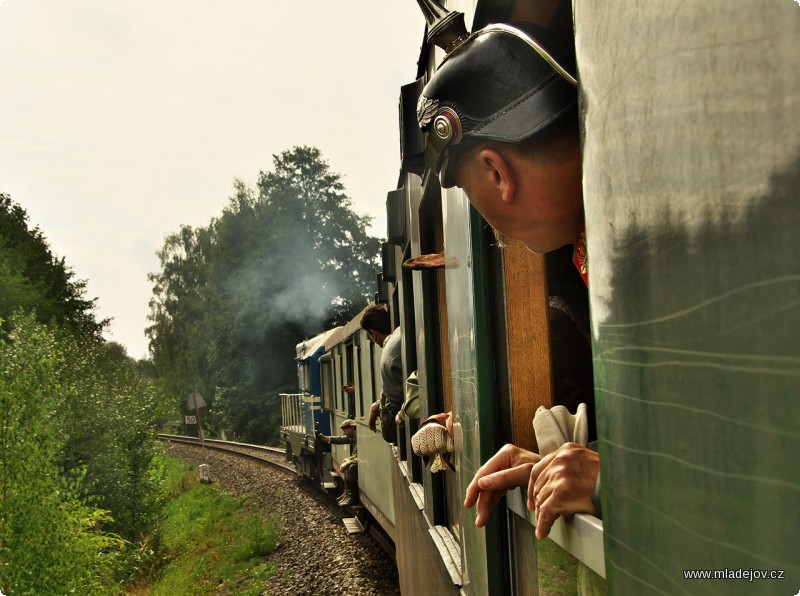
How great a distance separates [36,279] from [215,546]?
21215 millimetres

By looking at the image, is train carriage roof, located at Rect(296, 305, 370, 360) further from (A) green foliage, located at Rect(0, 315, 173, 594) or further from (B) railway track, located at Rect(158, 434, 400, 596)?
(A) green foliage, located at Rect(0, 315, 173, 594)

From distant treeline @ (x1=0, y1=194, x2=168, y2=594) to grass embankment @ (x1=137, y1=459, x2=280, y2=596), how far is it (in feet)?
2.36

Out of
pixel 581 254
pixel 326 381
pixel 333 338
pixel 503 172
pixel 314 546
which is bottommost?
pixel 314 546

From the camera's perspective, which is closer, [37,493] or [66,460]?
[37,493]

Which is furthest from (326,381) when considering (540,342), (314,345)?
(540,342)

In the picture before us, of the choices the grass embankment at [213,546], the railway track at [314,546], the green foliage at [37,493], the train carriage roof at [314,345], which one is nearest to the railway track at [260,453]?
Answer: the railway track at [314,546]

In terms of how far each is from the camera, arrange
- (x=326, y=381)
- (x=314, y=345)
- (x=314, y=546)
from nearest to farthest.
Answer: (x=314, y=546) → (x=326, y=381) → (x=314, y=345)

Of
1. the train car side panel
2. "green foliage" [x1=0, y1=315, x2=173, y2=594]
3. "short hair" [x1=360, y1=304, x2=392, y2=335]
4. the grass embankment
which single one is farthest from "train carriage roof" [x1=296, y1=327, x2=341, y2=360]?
the train car side panel

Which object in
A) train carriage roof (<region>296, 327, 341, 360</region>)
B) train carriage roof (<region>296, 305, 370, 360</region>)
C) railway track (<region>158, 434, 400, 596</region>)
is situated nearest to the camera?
railway track (<region>158, 434, 400, 596</region>)

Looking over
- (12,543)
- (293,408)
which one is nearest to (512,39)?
(12,543)

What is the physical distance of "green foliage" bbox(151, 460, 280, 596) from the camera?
466 inches

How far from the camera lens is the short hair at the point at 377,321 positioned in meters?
7.33

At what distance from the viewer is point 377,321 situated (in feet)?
24.6

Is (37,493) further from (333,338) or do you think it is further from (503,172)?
(503,172)
